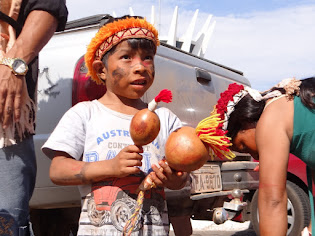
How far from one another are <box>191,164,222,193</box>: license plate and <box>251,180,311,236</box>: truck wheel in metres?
1.51

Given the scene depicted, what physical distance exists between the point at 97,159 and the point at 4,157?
455 millimetres

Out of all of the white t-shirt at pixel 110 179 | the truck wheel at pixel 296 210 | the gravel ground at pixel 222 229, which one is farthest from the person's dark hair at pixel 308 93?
the gravel ground at pixel 222 229

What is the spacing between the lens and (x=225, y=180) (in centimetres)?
488

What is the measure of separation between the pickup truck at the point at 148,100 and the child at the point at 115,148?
93 cm

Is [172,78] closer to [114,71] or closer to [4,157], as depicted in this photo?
[114,71]

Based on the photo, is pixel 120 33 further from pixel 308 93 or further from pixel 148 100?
pixel 148 100

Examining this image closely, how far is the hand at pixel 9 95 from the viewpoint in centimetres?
219

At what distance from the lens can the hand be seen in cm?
219

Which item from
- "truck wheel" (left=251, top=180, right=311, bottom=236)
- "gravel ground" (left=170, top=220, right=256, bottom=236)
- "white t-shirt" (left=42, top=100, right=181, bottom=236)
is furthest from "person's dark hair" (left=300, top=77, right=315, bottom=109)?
"gravel ground" (left=170, top=220, right=256, bottom=236)

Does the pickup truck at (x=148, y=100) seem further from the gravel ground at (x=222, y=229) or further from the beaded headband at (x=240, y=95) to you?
the gravel ground at (x=222, y=229)

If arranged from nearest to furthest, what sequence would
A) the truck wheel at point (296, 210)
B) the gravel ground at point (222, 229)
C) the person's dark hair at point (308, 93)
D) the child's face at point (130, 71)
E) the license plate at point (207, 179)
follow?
the child's face at point (130, 71) → the person's dark hair at point (308, 93) → the license plate at point (207, 179) → the truck wheel at point (296, 210) → the gravel ground at point (222, 229)

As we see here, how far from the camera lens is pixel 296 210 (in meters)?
5.95

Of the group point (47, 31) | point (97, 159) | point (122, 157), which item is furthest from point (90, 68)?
point (122, 157)

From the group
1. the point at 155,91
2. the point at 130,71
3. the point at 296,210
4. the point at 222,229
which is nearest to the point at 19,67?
the point at 130,71
